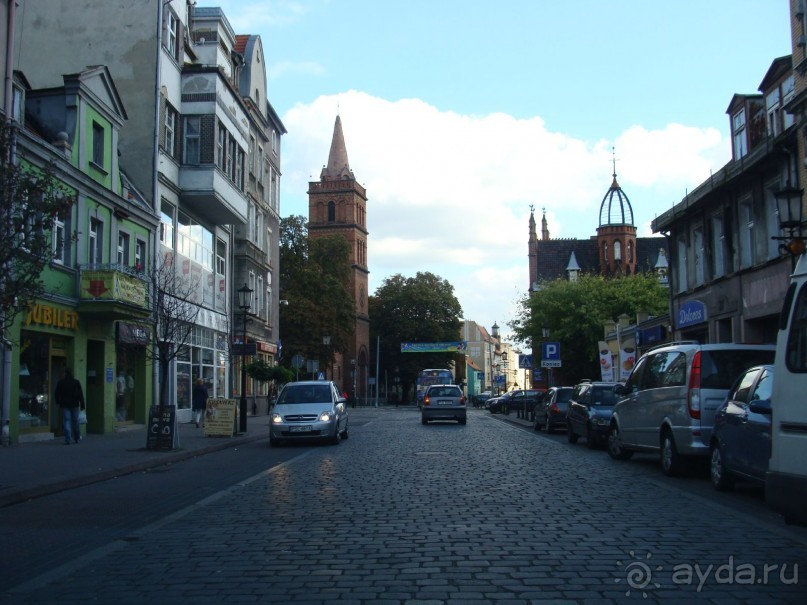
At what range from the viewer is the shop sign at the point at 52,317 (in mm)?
21736

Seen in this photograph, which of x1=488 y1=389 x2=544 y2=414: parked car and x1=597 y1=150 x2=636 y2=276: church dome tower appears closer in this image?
x1=488 y1=389 x2=544 y2=414: parked car

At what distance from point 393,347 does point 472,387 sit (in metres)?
50.0

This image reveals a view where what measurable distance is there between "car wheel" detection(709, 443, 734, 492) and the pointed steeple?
100 m

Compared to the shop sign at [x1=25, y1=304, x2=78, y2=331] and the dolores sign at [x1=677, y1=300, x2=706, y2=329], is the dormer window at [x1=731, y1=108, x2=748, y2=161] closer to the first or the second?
the dolores sign at [x1=677, y1=300, x2=706, y2=329]

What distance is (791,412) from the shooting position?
6.79 meters

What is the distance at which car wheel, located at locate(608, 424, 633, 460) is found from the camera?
1734 centimetres

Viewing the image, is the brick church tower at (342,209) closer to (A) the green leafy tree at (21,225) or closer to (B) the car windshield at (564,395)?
(B) the car windshield at (564,395)

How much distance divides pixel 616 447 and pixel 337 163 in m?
97.2

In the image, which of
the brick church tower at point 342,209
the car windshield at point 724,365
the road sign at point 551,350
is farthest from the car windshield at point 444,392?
the brick church tower at point 342,209

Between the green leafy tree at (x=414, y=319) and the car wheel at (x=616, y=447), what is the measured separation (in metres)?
80.4

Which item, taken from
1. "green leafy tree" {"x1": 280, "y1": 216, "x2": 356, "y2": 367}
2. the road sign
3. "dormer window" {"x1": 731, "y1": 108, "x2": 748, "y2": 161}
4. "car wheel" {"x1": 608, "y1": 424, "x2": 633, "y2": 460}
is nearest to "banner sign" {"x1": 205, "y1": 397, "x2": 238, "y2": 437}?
"car wheel" {"x1": 608, "y1": 424, "x2": 633, "y2": 460}

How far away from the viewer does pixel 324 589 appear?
6.31 m

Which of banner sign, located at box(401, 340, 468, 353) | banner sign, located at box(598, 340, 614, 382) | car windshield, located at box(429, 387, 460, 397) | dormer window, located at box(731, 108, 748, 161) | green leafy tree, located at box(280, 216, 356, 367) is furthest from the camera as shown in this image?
banner sign, located at box(401, 340, 468, 353)

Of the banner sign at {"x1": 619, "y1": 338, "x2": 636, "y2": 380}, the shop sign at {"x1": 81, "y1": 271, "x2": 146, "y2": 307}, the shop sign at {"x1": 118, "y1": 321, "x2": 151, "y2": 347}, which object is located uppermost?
the shop sign at {"x1": 81, "y1": 271, "x2": 146, "y2": 307}
